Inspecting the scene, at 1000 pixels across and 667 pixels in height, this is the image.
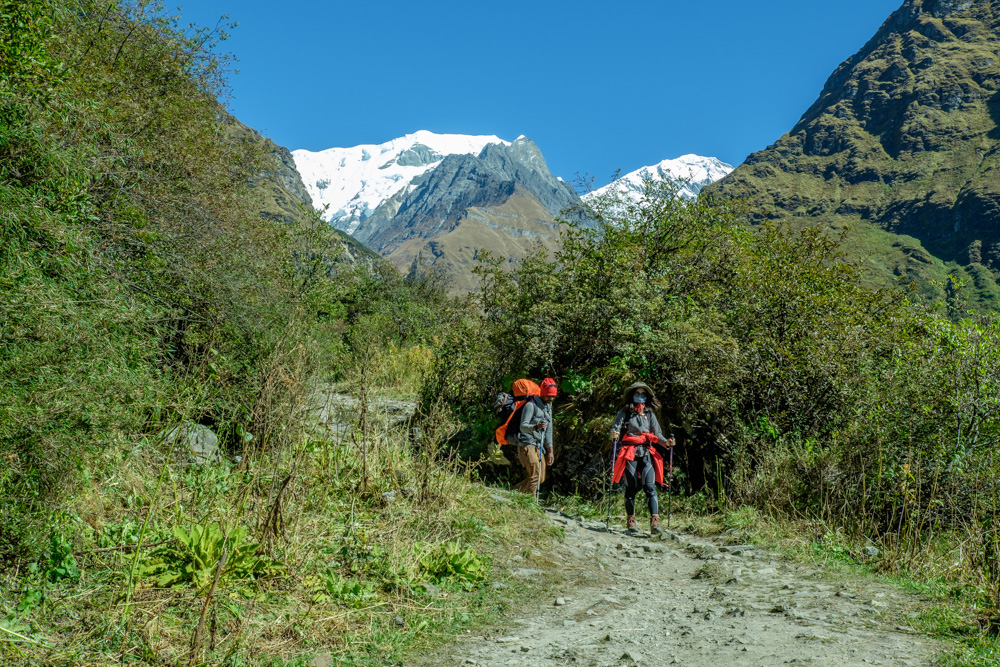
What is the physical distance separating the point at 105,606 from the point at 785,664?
13.7ft

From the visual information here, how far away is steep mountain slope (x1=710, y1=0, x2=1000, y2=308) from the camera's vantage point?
13038cm

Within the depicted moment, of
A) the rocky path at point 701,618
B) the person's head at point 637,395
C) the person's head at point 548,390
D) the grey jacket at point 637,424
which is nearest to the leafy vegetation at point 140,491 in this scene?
the rocky path at point 701,618

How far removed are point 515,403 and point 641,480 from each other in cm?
206

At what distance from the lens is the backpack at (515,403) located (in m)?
9.50

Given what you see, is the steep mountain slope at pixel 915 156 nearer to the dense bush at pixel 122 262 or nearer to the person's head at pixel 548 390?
the person's head at pixel 548 390

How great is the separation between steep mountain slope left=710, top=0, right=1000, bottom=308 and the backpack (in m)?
118

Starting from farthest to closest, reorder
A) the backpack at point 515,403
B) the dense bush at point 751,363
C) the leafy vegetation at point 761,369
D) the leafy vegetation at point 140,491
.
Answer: the backpack at point 515,403
the dense bush at point 751,363
the leafy vegetation at point 761,369
the leafy vegetation at point 140,491

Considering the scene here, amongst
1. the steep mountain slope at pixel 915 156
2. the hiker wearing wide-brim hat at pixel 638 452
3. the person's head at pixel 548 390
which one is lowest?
the hiker wearing wide-brim hat at pixel 638 452

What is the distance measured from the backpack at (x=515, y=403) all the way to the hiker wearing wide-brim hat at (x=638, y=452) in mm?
1238

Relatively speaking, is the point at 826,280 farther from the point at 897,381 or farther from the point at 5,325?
the point at 5,325

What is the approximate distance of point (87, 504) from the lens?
5.37 metres

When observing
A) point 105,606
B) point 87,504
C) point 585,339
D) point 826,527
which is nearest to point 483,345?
point 585,339

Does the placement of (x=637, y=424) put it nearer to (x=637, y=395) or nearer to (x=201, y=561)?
(x=637, y=395)

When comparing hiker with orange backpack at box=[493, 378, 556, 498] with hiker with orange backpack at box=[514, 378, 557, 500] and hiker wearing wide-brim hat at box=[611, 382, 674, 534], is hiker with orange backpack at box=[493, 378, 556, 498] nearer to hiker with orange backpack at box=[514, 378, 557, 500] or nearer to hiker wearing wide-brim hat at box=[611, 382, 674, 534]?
hiker with orange backpack at box=[514, 378, 557, 500]
